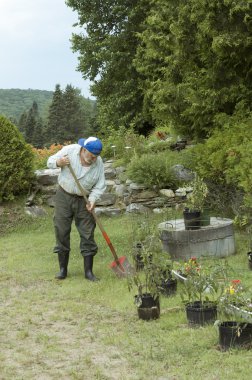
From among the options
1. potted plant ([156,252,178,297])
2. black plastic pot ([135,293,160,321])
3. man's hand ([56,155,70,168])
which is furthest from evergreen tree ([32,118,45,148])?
black plastic pot ([135,293,160,321])

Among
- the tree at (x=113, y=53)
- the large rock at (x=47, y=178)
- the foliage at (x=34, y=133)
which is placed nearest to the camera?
the large rock at (x=47, y=178)

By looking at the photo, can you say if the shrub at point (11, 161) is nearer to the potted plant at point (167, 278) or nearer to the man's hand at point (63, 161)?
the man's hand at point (63, 161)

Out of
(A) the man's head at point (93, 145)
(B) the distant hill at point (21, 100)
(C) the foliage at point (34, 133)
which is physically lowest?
(A) the man's head at point (93, 145)

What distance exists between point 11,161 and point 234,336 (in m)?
8.90

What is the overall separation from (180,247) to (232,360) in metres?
3.73

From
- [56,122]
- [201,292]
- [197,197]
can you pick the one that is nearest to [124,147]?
[197,197]

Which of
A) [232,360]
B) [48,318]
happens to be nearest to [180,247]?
[48,318]

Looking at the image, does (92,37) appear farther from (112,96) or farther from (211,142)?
(211,142)

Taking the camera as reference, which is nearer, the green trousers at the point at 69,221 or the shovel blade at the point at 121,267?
the shovel blade at the point at 121,267

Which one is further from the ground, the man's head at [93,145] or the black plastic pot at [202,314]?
the man's head at [93,145]

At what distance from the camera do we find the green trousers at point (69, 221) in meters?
7.73

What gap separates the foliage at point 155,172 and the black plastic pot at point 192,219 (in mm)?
3555

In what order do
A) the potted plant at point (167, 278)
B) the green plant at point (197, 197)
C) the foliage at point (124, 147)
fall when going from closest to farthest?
the potted plant at point (167, 278), the green plant at point (197, 197), the foliage at point (124, 147)

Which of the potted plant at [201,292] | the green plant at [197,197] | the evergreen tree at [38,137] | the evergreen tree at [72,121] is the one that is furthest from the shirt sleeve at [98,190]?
the evergreen tree at [72,121]
